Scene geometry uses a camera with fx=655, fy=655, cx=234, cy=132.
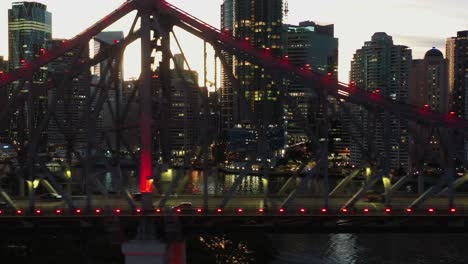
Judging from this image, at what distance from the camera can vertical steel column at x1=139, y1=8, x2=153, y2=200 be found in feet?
104

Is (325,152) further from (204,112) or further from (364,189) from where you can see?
(204,112)

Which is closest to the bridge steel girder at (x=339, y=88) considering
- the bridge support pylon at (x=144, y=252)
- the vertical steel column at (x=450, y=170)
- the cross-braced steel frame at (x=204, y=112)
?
the cross-braced steel frame at (x=204, y=112)

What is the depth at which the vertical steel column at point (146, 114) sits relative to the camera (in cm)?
3155

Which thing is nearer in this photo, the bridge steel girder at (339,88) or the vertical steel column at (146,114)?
the vertical steel column at (146,114)

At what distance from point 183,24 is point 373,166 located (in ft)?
39.7

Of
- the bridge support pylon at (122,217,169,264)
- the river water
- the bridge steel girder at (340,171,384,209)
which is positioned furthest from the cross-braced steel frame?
the river water

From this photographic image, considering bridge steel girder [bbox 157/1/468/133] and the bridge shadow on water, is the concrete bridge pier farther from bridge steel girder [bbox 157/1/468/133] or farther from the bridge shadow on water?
the bridge shadow on water

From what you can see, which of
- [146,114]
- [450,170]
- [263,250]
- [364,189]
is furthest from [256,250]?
[450,170]

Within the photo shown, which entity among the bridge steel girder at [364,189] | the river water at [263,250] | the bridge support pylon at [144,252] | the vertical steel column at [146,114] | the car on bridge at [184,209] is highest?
the vertical steel column at [146,114]

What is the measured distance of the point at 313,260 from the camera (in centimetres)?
4953

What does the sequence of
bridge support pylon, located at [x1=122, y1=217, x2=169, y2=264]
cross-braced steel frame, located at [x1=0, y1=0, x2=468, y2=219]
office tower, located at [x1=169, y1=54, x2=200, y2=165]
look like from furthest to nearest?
1. office tower, located at [x1=169, y1=54, x2=200, y2=165]
2. cross-braced steel frame, located at [x1=0, y1=0, x2=468, y2=219]
3. bridge support pylon, located at [x1=122, y1=217, x2=169, y2=264]

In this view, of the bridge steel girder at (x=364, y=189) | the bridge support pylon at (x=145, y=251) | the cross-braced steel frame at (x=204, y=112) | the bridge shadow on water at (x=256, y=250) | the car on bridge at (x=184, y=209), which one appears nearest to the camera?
the bridge support pylon at (x=145, y=251)

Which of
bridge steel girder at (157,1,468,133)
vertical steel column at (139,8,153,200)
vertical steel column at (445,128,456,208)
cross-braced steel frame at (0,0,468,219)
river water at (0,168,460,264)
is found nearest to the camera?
vertical steel column at (445,128,456,208)

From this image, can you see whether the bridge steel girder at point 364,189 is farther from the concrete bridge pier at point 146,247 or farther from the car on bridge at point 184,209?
the concrete bridge pier at point 146,247
